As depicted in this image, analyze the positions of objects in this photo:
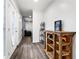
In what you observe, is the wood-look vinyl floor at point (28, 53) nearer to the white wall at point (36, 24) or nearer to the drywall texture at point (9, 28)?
the drywall texture at point (9, 28)

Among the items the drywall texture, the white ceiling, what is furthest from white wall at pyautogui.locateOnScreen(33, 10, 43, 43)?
the drywall texture

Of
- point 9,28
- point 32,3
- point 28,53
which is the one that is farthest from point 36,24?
point 9,28

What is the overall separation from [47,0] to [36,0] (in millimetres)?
586

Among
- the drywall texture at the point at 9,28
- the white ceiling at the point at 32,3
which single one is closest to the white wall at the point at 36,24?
the white ceiling at the point at 32,3

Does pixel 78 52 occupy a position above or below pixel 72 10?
below

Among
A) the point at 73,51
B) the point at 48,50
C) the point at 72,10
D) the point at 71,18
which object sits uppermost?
the point at 72,10

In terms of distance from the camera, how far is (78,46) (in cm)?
132

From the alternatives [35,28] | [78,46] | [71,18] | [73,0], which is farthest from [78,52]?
[35,28]

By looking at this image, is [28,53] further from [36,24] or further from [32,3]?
[36,24]

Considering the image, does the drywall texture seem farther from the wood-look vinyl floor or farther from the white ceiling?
the white ceiling

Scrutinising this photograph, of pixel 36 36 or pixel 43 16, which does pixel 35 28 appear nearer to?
pixel 36 36

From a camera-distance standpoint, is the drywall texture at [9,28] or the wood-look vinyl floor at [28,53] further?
the wood-look vinyl floor at [28,53]

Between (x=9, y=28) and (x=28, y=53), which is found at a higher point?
(x=9, y=28)

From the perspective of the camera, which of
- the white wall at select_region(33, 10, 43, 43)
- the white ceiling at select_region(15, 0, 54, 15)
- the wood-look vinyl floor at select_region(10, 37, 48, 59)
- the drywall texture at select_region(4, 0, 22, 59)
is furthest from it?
the white wall at select_region(33, 10, 43, 43)
